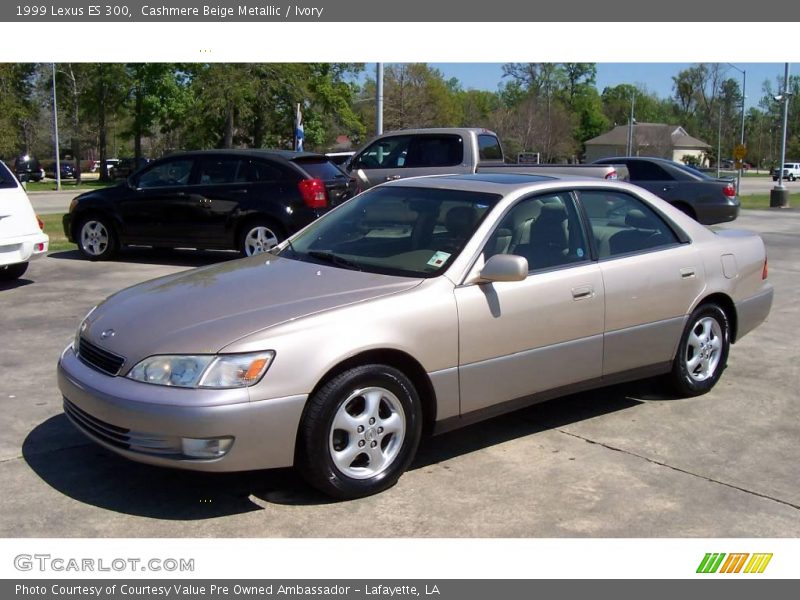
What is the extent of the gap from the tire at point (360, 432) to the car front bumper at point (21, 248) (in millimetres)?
6868

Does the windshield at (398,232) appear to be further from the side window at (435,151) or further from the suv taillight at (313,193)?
the side window at (435,151)

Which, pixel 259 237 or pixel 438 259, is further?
pixel 259 237

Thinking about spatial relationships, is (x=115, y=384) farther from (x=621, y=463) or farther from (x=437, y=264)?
(x=621, y=463)

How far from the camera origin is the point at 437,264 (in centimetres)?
461

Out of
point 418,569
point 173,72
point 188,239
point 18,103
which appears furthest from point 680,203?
point 18,103

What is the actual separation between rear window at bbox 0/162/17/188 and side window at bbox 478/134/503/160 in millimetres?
7088

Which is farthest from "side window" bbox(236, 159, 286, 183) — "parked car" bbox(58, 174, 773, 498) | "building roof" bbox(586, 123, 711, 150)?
"building roof" bbox(586, 123, 711, 150)

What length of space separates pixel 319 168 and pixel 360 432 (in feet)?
27.0

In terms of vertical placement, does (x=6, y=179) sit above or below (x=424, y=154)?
below

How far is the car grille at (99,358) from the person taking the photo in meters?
4.04

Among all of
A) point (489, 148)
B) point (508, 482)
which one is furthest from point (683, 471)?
point (489, 148)

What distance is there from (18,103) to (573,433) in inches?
2129

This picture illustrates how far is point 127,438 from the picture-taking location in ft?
12.7

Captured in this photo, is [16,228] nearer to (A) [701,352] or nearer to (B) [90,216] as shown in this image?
(B) [90,216]
